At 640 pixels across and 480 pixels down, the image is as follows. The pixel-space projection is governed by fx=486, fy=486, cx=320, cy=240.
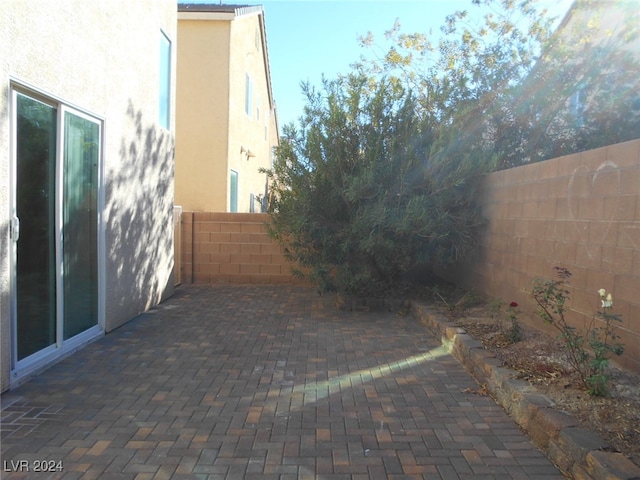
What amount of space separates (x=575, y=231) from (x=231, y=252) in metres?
7.00

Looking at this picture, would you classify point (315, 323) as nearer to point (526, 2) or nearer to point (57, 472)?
point (57, 472)

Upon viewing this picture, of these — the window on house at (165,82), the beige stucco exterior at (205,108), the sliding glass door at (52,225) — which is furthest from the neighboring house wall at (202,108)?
the sliding glass door at (52,225)

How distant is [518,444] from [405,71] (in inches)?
417

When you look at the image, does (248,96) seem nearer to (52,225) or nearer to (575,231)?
(52,225)

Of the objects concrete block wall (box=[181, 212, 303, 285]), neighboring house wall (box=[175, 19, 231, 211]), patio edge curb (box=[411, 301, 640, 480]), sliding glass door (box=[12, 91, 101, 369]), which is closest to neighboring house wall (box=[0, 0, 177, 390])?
sliding glass door (box=[12, 91, 101, 369])

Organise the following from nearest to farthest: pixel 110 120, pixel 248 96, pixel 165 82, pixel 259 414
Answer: pixel 259 414, pixel 110 120, pixel 165 82, pixel 248 96

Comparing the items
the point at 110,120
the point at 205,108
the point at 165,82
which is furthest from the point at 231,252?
the point at 110,120

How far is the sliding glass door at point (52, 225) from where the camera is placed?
169 inches

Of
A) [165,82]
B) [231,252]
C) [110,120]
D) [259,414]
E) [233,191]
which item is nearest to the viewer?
[259,414]

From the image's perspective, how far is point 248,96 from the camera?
49.3ft

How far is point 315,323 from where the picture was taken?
6965 mm

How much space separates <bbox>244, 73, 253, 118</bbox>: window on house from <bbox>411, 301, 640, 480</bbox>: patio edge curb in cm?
1147

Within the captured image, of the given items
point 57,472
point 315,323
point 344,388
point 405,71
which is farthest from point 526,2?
point 57,472

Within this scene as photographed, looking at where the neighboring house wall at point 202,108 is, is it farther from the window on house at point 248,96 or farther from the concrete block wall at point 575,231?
the concrete block wall at point 575,231
